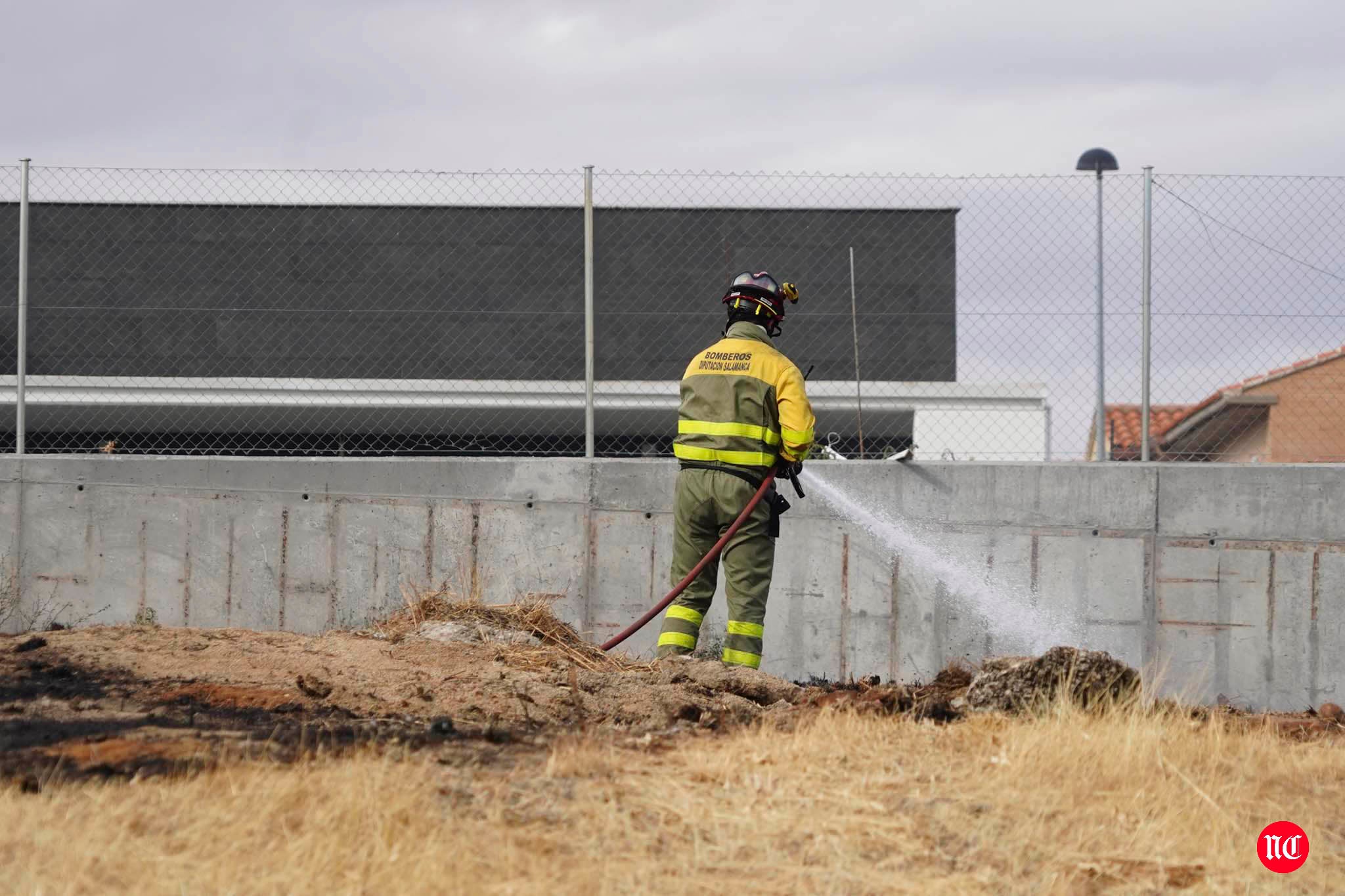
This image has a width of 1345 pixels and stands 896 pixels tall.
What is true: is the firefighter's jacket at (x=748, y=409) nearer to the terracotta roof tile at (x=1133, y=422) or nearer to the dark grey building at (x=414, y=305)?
the terracotta roof tile at (x=1133, y=422)

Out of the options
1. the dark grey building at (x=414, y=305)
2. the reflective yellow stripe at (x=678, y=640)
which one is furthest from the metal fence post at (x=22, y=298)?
the dark grey building at (x=414, y=305)

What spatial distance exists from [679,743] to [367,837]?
1475mm

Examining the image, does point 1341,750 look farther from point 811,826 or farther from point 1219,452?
point 1219,452

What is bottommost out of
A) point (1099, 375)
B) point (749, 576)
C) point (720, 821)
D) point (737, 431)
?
point (720, 821)

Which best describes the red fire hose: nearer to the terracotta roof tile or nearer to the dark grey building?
the terracotta roof tile

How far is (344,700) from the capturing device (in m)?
5.33

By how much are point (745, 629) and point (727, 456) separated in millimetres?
832

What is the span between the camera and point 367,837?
3.42 metres

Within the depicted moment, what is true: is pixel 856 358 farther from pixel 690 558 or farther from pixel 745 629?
pixel 745 629

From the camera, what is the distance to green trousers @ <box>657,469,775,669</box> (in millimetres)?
6730

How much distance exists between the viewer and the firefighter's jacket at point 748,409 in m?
6.79

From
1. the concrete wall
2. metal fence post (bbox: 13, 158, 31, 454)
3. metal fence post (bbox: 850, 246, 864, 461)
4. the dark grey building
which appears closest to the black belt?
metal fence post (bbox: 850, 246, 864, 461)

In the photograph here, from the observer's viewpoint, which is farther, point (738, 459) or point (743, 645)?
point (738, 459)

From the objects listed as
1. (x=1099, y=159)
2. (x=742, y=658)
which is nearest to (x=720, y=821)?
(x=742, y=658)
